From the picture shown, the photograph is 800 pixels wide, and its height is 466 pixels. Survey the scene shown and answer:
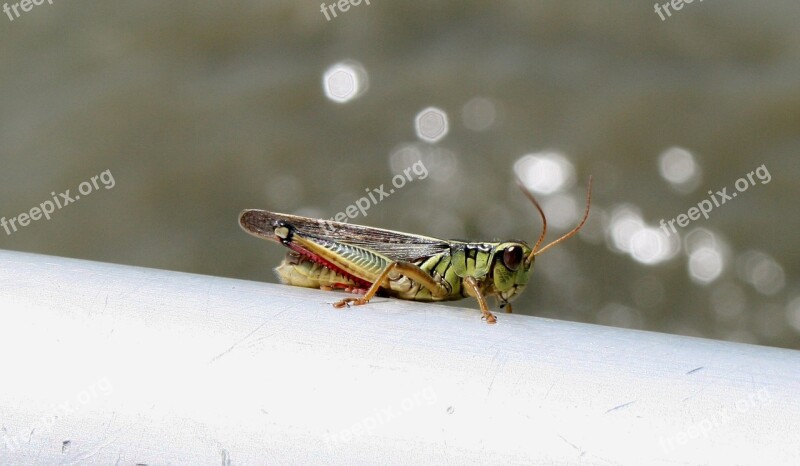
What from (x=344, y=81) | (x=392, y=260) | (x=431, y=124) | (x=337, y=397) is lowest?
(x=392, y=260)

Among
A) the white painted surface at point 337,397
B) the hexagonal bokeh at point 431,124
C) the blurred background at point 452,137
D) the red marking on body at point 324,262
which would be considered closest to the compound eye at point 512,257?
the red marking on body at point 324,262

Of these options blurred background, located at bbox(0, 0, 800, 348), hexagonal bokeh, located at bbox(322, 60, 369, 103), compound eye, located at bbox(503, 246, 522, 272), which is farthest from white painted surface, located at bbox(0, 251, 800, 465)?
hexagonal bokeh, located at bbox(322, 60, 369, 103)

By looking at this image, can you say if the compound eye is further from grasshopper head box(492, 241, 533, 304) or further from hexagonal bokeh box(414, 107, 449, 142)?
hexagonal bokeh box(414, 107, 449, 142)

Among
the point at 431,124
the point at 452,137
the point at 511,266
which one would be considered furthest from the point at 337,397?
the point at 431,124

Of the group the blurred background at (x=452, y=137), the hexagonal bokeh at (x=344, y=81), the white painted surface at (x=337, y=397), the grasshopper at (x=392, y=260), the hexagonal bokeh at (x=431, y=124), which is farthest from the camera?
the hexagonal bokeh at (x=344, y=81)

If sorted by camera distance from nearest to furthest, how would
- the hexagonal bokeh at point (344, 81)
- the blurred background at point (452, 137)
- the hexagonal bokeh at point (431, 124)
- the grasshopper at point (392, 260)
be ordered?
the grasshopper at point (392, 260), the blurred background at point (452, 137), the hexagonal bokeh at point (431, 124), the hexagonal bokeh at point (344, 81)

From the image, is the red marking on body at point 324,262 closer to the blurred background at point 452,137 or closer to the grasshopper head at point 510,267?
the grasshopper head at point 510,267

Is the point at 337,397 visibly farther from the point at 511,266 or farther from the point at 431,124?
the point at 431,124
